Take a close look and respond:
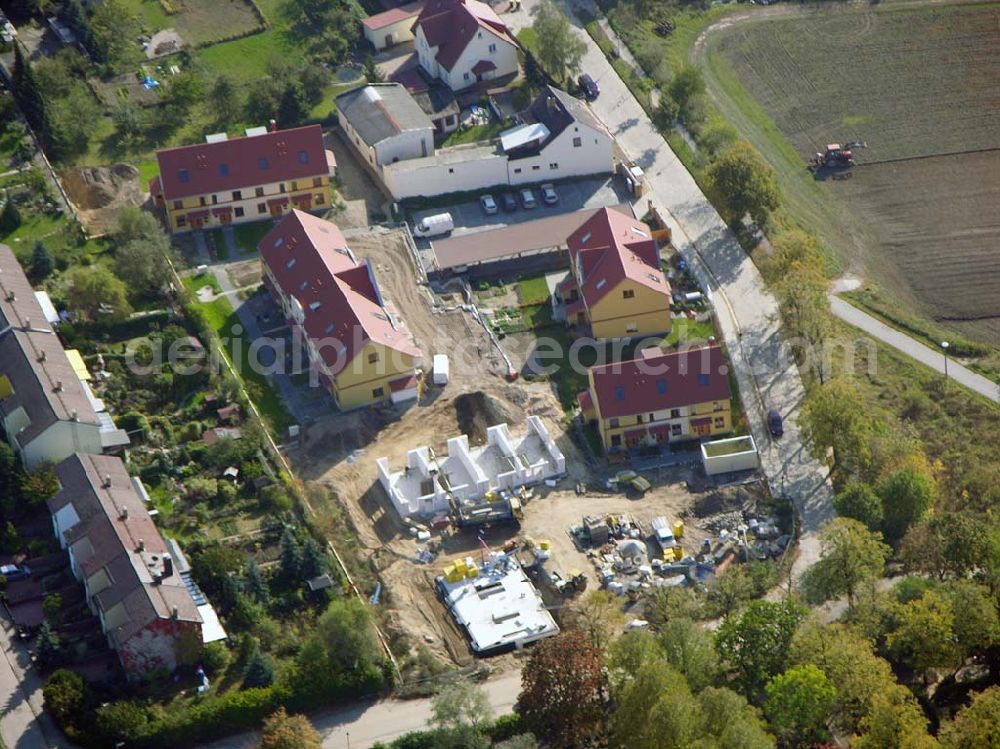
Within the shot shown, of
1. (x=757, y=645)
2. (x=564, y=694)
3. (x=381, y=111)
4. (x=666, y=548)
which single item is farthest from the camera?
(x=381, y=111)

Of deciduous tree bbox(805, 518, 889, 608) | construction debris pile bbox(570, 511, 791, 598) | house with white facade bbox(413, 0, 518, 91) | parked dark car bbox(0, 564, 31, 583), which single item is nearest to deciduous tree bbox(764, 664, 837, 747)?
deciduous tree bbox(805, 518, 889, 608)

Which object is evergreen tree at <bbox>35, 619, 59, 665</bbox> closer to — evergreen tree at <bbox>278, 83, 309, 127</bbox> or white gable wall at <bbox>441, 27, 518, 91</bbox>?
evergreen tree at <bbox>278, 83, 309, 127</bbox>

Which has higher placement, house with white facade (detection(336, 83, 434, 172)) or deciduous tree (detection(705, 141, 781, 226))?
house with white facade (detection(336, 83, 434, 172))

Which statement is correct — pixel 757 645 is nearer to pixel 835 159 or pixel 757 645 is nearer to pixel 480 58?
pixel 835 159

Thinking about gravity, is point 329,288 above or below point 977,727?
above

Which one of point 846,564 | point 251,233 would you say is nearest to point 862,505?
point 846,564

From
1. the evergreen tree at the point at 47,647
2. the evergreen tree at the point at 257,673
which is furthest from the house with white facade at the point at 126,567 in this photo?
the evergreen tree at the point at 257,673

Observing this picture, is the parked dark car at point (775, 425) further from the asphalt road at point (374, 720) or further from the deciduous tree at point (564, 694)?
the deciduous tree at point (564, 694)
